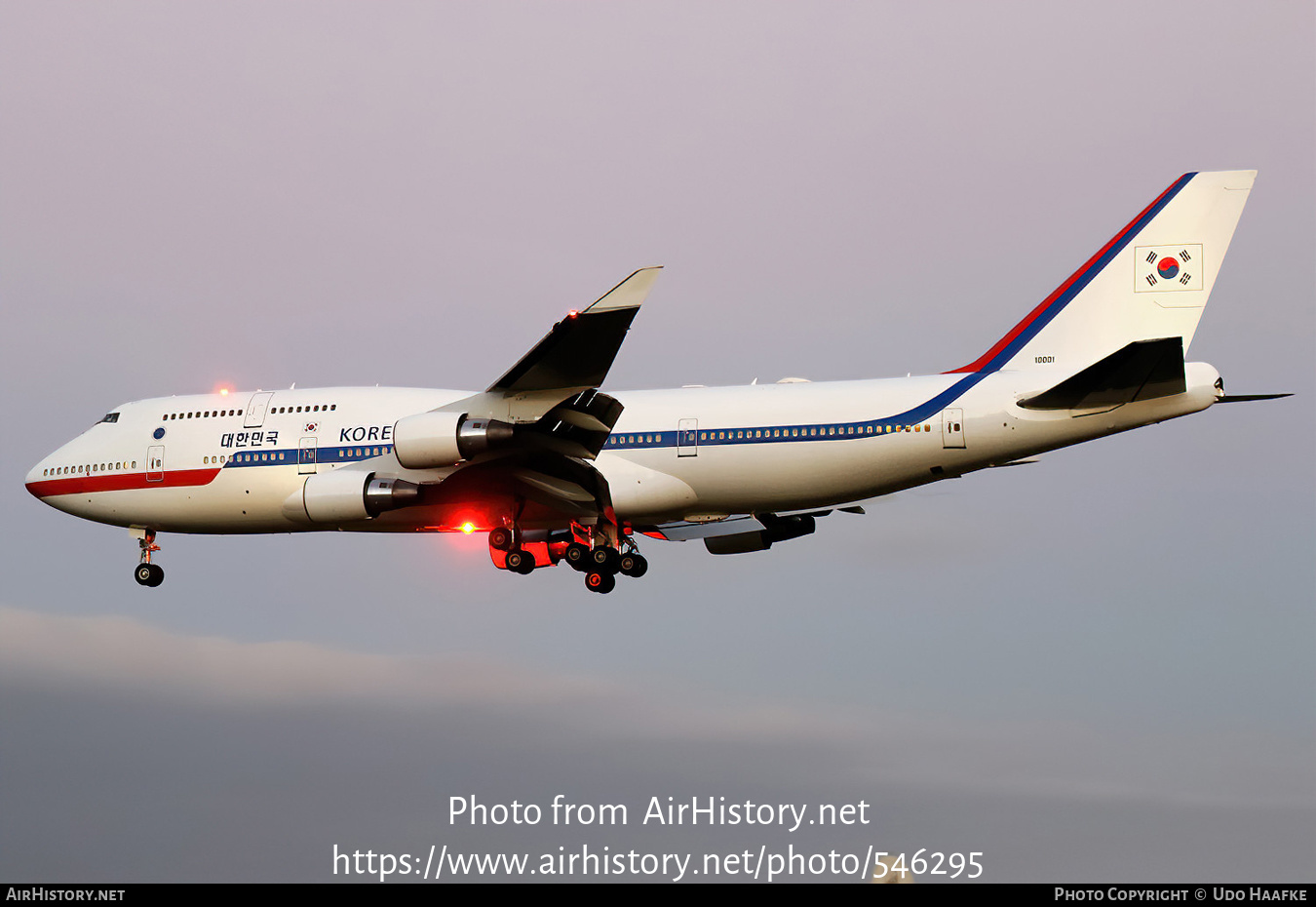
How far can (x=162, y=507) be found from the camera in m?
32.4

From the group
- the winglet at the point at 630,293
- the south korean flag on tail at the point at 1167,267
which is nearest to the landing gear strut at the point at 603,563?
the winglet at the point at 630,293

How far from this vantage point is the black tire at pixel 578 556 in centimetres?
3070

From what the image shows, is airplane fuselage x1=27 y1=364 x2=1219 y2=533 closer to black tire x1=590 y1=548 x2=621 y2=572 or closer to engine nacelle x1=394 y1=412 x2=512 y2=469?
black tire x1=590 y1=548 x2=621 y2=572

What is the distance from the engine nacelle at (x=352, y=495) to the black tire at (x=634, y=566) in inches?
184

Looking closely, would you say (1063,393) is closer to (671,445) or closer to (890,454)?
(890,454)

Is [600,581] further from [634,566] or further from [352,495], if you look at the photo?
[352,495]

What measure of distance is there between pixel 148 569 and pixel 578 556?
10446mm

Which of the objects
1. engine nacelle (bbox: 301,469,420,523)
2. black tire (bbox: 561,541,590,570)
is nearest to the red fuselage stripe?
engine nacelle (bbox: 301,469,420,523)

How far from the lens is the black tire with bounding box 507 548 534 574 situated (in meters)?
30.8

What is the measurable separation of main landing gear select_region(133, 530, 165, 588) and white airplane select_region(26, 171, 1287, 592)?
0.17m

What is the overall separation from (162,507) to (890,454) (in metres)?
16.0

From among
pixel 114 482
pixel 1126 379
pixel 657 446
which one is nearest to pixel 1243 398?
pixel 1126 379

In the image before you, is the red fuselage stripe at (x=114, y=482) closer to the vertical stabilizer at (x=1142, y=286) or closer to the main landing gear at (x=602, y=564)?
the main landing gear at (x=602, y=564)
